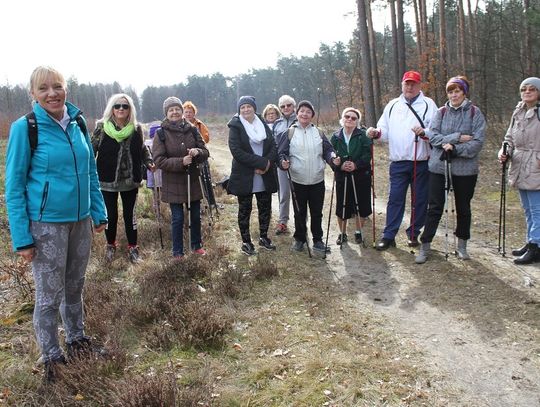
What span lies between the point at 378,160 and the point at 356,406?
13.2 m

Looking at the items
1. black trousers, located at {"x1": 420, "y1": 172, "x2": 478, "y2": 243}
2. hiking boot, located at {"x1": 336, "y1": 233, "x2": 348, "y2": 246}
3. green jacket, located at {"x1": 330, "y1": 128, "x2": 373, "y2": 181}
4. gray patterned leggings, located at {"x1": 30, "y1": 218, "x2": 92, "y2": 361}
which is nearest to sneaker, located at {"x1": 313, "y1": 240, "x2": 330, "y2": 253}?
hiking boot, located at {"x1": 336, "y1": 233, "x2": 348, "y2": 246}

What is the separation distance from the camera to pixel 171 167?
239 inches

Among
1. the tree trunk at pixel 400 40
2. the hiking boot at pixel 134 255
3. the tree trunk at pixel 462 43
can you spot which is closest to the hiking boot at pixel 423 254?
the hiking boot at pixel 134 255

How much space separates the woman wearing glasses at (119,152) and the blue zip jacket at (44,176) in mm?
2464

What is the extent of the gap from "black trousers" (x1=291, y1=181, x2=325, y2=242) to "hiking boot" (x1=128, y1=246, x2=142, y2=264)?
8.03 ft

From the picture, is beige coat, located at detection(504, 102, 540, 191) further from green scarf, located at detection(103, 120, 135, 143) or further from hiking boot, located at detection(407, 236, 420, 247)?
green scarf, located at detection(103, 120, 135, 143)

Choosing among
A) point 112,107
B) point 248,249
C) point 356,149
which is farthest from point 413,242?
point 112,107

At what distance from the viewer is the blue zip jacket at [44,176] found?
10.3 ft

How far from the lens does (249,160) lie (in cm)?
640

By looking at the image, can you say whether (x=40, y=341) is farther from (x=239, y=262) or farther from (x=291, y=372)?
(x=239, y=262)

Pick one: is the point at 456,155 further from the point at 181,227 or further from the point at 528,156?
the point at 181,227

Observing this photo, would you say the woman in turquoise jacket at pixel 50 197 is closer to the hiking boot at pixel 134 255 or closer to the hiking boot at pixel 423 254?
the hiking boot at pixel 134 255

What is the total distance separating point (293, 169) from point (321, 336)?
3098 mm

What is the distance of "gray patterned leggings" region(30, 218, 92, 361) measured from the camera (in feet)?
11.0
